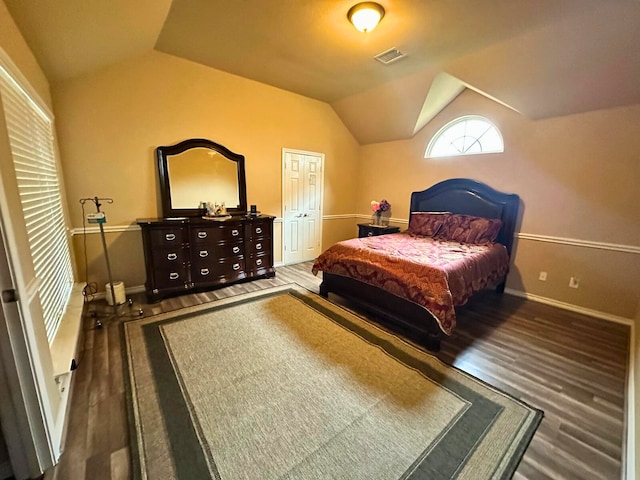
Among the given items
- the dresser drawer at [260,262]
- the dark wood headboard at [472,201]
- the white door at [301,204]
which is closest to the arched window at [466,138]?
the dark wood headboard at [472,201]

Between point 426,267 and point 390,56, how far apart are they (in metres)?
2.52

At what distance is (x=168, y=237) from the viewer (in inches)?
125

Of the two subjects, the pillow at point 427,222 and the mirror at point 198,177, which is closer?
the mirror at point 198,177

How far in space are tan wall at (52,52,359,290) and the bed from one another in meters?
2.08

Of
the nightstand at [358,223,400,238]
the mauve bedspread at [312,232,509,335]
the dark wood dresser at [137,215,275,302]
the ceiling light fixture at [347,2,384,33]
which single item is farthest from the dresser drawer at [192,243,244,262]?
the ceiling light fixture at [347,2,384,33]

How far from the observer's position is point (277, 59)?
130 inches

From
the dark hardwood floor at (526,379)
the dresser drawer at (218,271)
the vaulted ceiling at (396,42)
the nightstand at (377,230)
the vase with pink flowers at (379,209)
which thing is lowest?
the dark hardwood floor at (526,379)

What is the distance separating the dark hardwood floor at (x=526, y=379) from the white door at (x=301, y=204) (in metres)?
1.80

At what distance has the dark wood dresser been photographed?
10.3 ft

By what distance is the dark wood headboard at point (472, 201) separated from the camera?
11.8ft

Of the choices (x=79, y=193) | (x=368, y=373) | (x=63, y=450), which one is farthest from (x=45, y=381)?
(x=79, y=193)

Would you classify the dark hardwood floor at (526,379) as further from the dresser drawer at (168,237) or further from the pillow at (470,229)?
the pillow at (470,229)

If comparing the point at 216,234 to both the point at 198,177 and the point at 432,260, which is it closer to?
the point at 198,177

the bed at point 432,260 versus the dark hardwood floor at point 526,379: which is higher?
the bed at point 432,260
